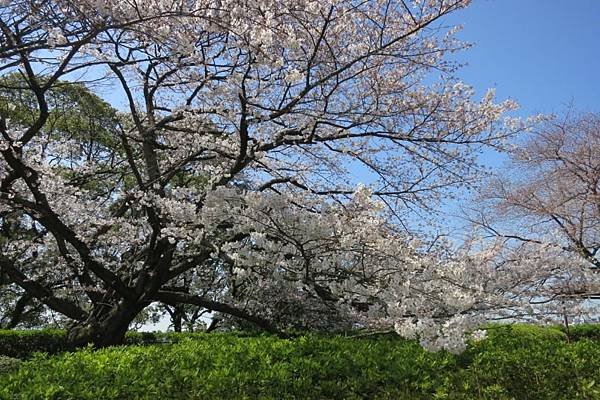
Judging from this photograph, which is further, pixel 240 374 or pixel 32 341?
pixel 32 341

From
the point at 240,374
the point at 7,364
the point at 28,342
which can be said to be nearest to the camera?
the point at 240,374

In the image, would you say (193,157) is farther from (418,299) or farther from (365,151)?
(418,299)

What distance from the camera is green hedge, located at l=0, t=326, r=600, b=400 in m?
3.81

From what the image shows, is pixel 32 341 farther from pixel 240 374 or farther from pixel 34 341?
pixel 240 374

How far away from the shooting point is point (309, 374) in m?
4.21

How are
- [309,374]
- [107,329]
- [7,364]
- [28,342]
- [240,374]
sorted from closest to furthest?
[240,374], [309,374], [7,364], [107,329], [28,342]

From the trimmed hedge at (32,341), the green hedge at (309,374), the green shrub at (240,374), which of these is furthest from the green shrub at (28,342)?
the green shrub at (240,374)

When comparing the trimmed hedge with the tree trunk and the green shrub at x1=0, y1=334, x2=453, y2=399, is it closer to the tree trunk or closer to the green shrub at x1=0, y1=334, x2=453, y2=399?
the tree trunk

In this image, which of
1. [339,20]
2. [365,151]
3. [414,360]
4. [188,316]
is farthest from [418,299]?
[188,316]

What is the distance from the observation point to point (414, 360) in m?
4.64

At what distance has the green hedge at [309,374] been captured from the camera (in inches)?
150

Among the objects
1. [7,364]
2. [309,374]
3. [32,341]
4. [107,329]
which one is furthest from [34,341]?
[309,374]

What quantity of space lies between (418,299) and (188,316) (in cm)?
1376

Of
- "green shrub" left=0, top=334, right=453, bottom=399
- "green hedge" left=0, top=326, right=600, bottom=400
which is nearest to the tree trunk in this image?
"green hedge" left=0, top=326, right=600, bottom=400
